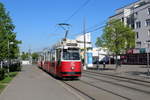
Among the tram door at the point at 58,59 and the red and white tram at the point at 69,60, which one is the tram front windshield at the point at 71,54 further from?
the tram door at the point at 58,59

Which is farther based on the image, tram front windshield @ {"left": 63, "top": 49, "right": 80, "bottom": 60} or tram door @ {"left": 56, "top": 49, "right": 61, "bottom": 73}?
tram door @ {"left": 56, "top": 49, "right": 61, "bottom": 73}

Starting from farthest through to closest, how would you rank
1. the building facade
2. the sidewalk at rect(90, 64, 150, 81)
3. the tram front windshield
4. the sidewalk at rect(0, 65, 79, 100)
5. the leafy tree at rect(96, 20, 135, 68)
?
the building facade < the leafy tree at rect(96, 20, 135, 68) < the sidewalk at rect(90, 64, 150, 81) < the tram front windshield < the sidewalk at rect(0, 65, 79, 100)

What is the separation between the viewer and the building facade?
231 ft

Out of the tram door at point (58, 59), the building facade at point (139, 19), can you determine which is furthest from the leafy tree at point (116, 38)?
the building facade at point (139, 19)

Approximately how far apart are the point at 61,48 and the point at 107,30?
18.2m

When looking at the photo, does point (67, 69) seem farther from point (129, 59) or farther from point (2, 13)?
point (129, 59)

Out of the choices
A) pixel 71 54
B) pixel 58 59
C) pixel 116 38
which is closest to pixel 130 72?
pixel 116 38

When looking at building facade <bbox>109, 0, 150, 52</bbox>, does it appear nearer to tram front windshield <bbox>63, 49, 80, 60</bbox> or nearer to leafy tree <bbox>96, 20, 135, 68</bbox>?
leafy tree <bbox>96, 20, 135, 68</bbox>

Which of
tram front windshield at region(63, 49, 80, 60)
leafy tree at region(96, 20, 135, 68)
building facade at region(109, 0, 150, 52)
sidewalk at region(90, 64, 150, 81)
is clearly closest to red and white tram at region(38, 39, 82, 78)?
tram front windshield at region(63, 49, 80, 60)

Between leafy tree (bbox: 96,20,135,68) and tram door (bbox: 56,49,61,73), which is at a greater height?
leafy tree (bbox: 96,20,135,68)

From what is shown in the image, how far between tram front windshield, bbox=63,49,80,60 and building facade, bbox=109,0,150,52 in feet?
146

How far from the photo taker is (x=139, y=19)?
243 ft

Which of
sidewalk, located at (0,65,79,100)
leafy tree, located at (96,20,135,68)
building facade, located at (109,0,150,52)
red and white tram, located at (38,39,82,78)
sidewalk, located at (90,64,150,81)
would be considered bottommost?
sidewalk, located at (0,65,79,100)

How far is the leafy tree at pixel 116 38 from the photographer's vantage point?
40.5 m
